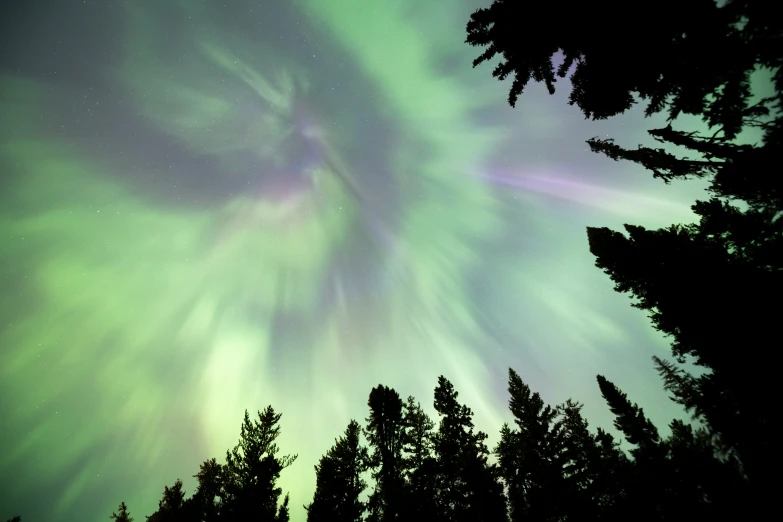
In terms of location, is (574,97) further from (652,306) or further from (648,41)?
(652,306)

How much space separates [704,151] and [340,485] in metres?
22.4

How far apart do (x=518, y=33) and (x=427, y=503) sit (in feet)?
65.4

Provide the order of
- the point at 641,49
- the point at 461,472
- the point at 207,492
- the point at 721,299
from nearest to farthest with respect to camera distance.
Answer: the point at 641,49, the point at 721,299, the point at 461,472, the point at 207,492

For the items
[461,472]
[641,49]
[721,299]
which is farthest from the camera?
[461,472]

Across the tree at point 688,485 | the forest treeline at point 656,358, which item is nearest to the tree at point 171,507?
the forest treeline at point 656,358

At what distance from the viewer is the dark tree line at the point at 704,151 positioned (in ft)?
16.1

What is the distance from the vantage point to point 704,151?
660 centimetres

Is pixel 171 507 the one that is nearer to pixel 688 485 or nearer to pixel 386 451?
pixel 386 451

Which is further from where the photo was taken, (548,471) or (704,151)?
(548,471)

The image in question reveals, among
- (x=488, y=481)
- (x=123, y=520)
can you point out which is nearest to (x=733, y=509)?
(x=488, y=481)

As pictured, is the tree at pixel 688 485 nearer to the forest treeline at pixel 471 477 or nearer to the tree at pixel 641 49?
the forest treeline at pixel 471 477

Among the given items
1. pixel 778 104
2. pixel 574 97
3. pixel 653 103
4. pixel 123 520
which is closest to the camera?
pixel 778 104

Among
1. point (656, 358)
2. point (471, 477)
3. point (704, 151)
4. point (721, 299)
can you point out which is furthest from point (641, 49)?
point (656, 358)

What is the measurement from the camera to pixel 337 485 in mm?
17375
